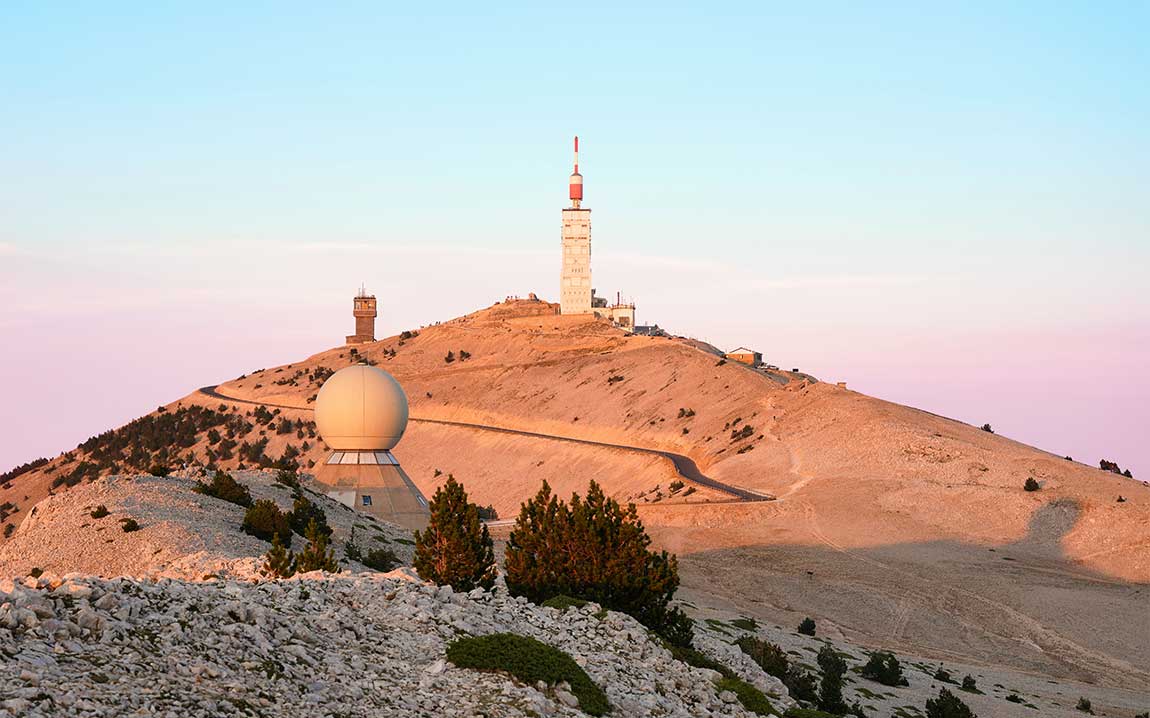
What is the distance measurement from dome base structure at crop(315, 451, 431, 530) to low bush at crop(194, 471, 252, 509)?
10.7m

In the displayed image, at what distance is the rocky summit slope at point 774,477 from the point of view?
5066cm

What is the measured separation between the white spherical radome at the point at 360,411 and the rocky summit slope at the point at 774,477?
54.7 feet

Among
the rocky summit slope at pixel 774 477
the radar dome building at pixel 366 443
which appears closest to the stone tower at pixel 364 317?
the rocky summit slope at pixel 774 477

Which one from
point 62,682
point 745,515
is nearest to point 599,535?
→ point 62,682

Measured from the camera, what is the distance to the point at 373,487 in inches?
2288

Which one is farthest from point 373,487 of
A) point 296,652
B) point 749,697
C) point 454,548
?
point 296,652

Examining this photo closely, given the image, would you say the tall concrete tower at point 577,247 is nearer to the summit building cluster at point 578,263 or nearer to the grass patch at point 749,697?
the summit building cluster at point 578,263

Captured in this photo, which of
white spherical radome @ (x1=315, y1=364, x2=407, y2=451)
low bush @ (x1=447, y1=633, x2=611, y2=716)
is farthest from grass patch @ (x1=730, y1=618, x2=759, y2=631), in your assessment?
white spherical radome @ (x1=315, y1=364, x2=407, y2=451)

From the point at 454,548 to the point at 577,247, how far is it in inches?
5066

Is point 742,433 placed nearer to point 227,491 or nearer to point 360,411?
point 360,411

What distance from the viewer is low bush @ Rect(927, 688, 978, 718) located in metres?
33.6

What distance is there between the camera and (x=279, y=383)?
491ft

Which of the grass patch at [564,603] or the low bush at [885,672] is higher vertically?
the grass patch at [564,603]

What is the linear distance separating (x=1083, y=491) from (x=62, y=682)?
2613 inches
